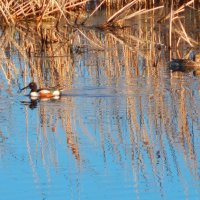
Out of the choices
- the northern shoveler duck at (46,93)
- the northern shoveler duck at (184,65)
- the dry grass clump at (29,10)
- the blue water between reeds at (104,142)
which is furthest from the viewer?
the dry grass clump at (29,10)

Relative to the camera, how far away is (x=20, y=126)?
889cm

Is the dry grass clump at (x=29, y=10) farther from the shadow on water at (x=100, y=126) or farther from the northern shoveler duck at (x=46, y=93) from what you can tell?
the northern shoveler duck at (x=46, y=93)

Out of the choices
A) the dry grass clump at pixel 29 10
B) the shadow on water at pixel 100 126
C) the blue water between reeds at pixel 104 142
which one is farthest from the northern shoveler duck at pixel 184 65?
the dry grass clump at pixel 29 10

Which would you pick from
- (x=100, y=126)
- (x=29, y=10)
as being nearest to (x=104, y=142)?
(x=100, y=126)

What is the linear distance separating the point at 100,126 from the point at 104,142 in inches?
27.6

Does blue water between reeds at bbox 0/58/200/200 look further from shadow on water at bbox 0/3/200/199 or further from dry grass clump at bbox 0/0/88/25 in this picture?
dry grass clump at bbox 0/0/88/25

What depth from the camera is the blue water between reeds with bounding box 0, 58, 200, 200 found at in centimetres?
675

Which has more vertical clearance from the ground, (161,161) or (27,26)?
(27,26)

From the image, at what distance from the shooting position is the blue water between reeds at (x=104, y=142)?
266 inches

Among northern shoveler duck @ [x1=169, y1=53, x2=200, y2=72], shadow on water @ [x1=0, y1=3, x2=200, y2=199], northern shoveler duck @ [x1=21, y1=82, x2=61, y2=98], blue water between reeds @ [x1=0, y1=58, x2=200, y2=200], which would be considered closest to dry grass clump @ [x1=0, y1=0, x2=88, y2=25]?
shadow on water @ [x1=0, y1=3, x2=200, y2=199]

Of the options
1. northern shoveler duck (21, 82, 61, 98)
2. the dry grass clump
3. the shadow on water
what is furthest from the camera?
the dry grass clump

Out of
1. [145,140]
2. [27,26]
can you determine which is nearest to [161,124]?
[145,140]

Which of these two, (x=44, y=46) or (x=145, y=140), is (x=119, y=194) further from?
(x=44, y=46)

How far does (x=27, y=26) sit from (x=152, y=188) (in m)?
13.2
